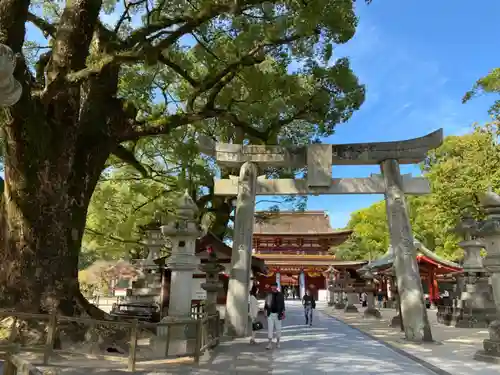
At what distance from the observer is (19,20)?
6613mm

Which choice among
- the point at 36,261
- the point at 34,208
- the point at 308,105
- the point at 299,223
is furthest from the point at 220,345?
the point at 299,223

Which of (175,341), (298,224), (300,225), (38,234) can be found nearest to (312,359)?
(175,341)

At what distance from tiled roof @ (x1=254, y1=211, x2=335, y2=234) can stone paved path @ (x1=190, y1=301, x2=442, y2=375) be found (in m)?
27.7

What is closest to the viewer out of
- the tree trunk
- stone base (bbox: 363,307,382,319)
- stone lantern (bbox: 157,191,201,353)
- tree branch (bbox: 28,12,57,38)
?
the tree trunk

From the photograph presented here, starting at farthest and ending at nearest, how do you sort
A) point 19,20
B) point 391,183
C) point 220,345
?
point 391,183 < point 220,345 < point 19,20

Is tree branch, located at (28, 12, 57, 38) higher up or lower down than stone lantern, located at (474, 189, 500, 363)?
higher up

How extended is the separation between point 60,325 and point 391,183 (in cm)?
927

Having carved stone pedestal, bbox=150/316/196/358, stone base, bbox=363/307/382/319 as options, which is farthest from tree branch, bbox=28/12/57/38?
stone base, bbox=363/307/382/319

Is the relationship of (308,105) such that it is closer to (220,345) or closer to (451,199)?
(220,345)

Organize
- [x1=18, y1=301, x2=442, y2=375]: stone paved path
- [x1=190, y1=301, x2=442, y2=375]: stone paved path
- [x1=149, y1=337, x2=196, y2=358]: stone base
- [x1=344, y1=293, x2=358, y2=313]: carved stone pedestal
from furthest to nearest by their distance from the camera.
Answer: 1. [x1=344, y1=293, x2=358, y2=313]: carved stone pedestal
2. [x1=149, y1=337, x2=196, y2=358]: stone base
3. [x1=190, y1=301, x2=442, y2=375]: stone paved path
4. [x1=18, y1=301, x2=442, y2=375]: stone paved path

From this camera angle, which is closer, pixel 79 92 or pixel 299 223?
pixel 79 92

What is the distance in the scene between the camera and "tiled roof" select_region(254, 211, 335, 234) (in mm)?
38781

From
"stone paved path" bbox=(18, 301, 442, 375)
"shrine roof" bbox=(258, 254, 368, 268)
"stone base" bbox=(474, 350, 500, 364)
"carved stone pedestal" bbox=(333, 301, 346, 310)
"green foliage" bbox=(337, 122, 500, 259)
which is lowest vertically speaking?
"stone paved path" bbox=(18, 301, 442, 375)

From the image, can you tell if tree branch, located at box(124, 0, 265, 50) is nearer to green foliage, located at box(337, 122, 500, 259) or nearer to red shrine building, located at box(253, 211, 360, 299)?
green foliage, located at box(337, 122, 500, 259)
